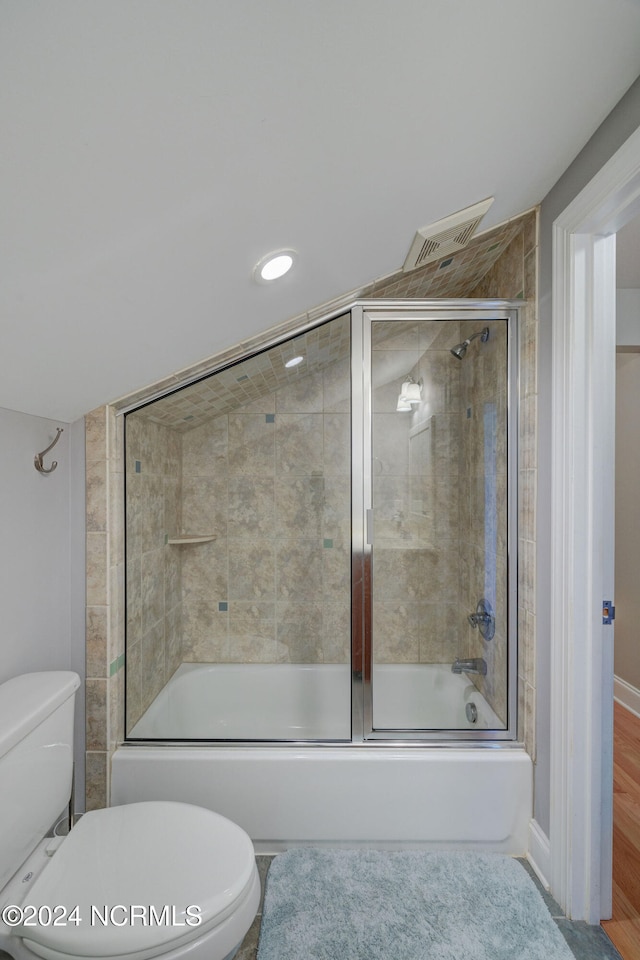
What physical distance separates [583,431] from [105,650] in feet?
5.66

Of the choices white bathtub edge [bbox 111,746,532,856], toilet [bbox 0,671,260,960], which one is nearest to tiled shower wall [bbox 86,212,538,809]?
white bathtub edge [bbox 111,746,532,856]

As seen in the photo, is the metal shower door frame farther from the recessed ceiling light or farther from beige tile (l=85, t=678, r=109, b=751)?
beige tile (l=85, t=678, r=109, b=751)

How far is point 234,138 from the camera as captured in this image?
0.87 meters

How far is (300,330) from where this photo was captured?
72.5 inches

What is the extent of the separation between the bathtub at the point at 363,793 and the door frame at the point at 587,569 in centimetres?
25

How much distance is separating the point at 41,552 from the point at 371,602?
1.13m

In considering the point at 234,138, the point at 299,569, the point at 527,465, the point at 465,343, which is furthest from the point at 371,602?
the point at 234,138

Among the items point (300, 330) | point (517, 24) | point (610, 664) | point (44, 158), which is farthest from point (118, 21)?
point (610, 664)

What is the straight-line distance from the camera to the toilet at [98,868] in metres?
1.02

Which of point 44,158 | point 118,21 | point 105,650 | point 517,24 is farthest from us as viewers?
point 105,650

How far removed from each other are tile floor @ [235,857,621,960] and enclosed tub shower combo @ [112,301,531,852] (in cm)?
26

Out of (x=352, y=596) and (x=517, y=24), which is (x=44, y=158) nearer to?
(x=517, y=24)

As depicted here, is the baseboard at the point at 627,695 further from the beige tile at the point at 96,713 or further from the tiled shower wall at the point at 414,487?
the beige tile at the point at 96,713

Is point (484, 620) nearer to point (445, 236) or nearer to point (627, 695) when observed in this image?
point (445, 236)
